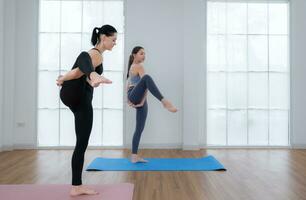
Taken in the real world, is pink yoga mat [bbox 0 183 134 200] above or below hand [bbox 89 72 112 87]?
below

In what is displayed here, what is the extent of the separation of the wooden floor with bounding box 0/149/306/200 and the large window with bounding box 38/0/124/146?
26.2 inches

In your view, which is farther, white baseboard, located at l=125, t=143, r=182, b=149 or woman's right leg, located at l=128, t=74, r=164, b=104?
white baseboard, located at l=125, t=143, r=182, b=149

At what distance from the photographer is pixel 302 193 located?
245 centimetres

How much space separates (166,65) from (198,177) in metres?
2.51

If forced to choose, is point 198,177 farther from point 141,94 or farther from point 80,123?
point 80,123

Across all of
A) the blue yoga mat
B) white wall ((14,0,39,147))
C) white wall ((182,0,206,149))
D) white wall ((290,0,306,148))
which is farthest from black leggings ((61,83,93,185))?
white wall ((290,0,306,148))

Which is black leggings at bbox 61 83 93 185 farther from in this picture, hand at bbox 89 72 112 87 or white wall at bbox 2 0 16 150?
white wall at bbox 2 0 16 150

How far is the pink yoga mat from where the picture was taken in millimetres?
2264

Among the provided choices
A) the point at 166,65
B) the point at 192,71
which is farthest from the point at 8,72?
the point at 192,71

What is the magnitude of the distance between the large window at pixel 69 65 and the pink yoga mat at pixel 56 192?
2515 millimetres

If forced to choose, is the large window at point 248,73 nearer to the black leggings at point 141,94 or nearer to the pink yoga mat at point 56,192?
the black leggings at point 141,94

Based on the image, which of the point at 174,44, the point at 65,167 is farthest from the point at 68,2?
the point at 65,167

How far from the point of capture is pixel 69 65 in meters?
5.17

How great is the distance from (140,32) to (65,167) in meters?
2.59
